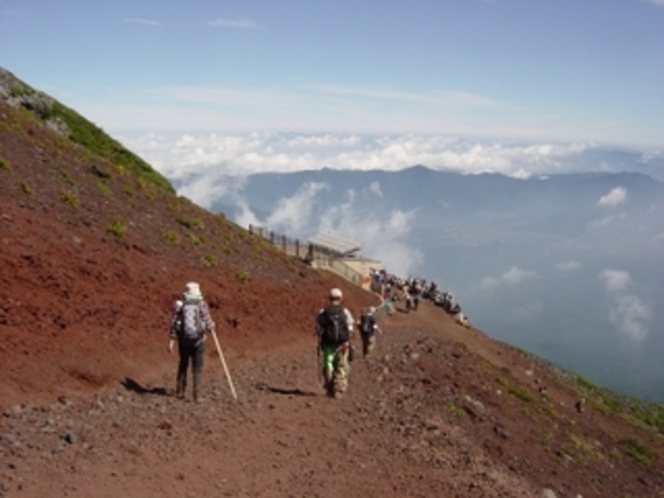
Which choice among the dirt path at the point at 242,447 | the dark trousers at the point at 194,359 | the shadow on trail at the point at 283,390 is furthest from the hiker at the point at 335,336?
the dark trousers at the point at 194,359

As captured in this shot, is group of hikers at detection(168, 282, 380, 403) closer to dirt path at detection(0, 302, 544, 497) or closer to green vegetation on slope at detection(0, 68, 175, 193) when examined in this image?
dirt path at detection(0, 302, 544, 497)

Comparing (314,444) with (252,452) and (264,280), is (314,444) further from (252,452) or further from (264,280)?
(264,280)

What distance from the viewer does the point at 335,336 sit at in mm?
13609

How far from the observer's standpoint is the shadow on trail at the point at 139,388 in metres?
13.0

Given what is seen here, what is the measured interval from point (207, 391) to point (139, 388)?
1371 mm

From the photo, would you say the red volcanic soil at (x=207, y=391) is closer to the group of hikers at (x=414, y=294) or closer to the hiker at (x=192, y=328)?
the hiker at (x=192, y=328)

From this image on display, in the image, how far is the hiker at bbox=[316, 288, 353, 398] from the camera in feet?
44.7

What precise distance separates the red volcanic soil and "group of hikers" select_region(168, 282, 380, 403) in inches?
19.5

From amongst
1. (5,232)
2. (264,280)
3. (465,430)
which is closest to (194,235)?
(264,280)

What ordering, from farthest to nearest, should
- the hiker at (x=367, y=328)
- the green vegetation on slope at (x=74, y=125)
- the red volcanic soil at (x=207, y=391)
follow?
1. the green vegetation on slope at (x=74, y=125)
2. the hiker at (x=367, y=328)
3. the red volcanic soil at (x=207, y=391)

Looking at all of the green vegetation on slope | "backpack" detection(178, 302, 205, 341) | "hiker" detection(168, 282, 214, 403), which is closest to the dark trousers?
"hiker" detection(168, 282, 214, 403)

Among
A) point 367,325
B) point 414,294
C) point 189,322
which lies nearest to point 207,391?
point 189,322

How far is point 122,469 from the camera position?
9.09 metres

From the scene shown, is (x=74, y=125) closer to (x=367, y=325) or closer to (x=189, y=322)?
(x=367, y=325)
